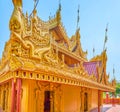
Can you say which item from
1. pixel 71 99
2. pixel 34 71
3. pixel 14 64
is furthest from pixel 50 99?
pixel 14 64

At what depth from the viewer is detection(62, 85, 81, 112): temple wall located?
269 inches

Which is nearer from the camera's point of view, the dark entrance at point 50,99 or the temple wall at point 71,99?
the dark entrance at point 50,99

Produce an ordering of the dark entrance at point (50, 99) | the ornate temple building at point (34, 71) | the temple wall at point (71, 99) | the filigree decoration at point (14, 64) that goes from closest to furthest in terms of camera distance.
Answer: the filigree decoration at point (14, 64), the ornate temple building at point (34, 71), the dark entrance at point (50, 99), the temple wall at point (71, 99)

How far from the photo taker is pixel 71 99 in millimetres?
7422

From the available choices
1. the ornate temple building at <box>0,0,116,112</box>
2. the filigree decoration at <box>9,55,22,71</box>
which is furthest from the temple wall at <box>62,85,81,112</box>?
the filigree decoration at <box>9,55,22,71</box>

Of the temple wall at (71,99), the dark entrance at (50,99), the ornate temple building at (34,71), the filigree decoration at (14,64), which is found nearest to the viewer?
the filigree decoration at (14,64)

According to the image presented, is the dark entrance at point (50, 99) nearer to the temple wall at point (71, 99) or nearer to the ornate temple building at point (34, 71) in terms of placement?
the ornate temple building at point (34, 71)

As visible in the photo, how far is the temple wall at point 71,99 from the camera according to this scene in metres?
6.82

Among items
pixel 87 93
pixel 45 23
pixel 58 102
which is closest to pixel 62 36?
pixel 45 23

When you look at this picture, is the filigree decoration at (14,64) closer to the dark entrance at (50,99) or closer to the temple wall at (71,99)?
the dark entrance at (50,99)

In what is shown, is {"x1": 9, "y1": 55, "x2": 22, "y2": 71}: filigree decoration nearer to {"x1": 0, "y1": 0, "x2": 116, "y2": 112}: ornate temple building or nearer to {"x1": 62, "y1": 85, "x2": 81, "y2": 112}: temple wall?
{"x1": 0, "y1": 0, "x2": 116, "y2": 112}: ornate temple building

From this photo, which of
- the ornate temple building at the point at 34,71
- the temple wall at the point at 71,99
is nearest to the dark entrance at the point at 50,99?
the ornate temple building at the point at 34,71

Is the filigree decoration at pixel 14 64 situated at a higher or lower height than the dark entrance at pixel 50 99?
higher

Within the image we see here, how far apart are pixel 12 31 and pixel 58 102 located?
127 inches
